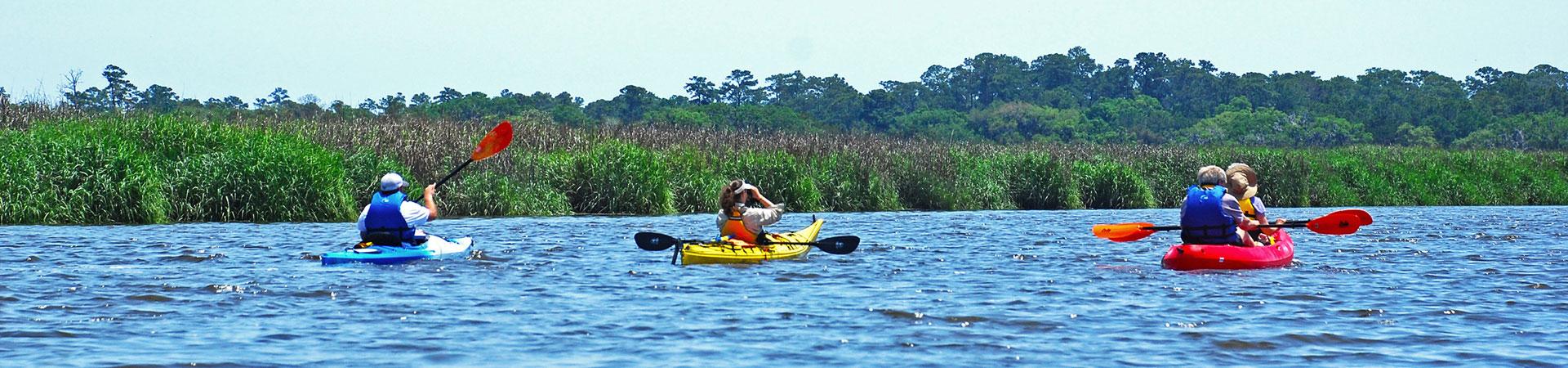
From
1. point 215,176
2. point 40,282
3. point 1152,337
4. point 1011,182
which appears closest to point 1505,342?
point 1152,337

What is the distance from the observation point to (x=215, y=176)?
18.4 metres

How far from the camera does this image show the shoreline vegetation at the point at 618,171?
1789 cm

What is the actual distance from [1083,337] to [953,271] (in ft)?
13.7

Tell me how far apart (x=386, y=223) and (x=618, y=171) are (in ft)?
32.0

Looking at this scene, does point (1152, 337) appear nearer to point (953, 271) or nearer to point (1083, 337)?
point (1083, 337)

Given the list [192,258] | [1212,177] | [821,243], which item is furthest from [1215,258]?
[192,258]

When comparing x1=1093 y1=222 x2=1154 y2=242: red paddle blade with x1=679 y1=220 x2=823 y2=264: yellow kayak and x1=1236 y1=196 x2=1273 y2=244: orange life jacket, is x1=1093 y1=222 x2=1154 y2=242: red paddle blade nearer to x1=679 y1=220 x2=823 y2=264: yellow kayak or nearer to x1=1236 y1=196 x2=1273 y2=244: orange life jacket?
x1=1236 y1=196 x2=1273 y2=244: orange life jacket

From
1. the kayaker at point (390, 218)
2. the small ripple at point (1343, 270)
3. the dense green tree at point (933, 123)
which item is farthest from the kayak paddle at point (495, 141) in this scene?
the dense green tree at point (933, 123)

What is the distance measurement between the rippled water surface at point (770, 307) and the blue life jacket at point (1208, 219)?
40cm

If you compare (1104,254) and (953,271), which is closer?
(953,271)

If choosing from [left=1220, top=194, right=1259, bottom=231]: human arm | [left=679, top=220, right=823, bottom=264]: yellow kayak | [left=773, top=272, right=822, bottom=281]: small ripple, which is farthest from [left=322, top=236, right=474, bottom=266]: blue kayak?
[left=1220, top=194, right=1259, bottom=231]: human arm

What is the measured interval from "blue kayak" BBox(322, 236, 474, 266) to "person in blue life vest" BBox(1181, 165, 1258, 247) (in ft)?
18.9

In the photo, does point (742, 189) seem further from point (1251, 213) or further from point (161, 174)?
point (161, 174)

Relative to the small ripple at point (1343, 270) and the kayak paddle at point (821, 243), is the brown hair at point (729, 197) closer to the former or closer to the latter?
the kayak paddle at point (821, 243)
